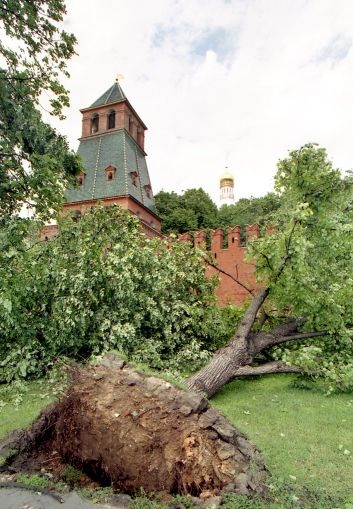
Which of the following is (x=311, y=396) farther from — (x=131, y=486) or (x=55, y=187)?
(x=55, y=187)

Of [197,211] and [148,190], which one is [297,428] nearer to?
[148,190]

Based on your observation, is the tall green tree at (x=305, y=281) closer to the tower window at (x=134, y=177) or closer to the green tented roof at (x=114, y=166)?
the green tented roof at (x=114, y=166)

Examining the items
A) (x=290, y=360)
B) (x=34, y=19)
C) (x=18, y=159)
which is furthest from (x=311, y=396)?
(x=34, y=19)

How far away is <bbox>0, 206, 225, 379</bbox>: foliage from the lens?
724cm

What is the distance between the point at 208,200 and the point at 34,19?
30.7 metres

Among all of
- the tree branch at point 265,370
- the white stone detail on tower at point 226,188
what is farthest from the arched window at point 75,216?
the white stone detail on tower at point 226,188

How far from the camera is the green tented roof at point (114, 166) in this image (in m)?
27.2

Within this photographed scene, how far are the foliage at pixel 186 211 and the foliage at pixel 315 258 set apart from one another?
81.0ft

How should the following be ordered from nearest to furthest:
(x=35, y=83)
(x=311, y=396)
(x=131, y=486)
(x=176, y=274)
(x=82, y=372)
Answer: (x=131, y=486) → (x=82, y=372) → (x=311, y=396) → (x=35, y=83) → (x=176, y=274)

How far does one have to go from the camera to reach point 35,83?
7.68 m

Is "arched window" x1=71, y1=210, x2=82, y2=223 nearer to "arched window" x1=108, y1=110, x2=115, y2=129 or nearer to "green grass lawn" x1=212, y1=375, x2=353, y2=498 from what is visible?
"green grass lawn" x1=212, y1=375, x2=353, y2=498

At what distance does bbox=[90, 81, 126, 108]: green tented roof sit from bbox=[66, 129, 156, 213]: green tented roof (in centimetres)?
344

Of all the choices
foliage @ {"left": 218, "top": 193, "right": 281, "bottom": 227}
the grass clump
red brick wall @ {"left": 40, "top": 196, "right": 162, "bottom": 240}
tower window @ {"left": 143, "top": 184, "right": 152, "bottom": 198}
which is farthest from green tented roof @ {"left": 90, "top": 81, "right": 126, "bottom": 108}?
the grass clump

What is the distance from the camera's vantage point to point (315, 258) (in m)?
7.94
